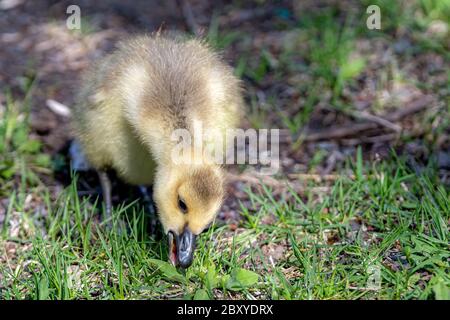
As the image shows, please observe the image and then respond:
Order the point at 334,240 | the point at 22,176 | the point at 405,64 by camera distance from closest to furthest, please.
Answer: the point at 334,240
the point at 22,176
the point at 405,64

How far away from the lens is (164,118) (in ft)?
9.39

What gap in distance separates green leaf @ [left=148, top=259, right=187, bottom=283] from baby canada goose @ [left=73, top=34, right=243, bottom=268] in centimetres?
3

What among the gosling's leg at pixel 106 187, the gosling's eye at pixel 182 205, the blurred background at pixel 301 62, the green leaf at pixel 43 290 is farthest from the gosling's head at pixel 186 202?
the blurred background at pixel 301 62

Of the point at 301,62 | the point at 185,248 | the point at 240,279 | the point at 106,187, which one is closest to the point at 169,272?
the point at 185,248

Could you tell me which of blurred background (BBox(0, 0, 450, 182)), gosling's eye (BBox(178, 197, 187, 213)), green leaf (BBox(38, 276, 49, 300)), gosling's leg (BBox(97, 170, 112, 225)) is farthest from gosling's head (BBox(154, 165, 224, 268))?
blurred background (BBox(0, 0, 450, 182))

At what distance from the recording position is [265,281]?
9.21 ft

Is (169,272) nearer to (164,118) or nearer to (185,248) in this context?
(185,248)

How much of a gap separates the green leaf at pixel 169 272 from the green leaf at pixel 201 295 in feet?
0.41

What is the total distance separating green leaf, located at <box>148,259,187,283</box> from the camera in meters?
2.73

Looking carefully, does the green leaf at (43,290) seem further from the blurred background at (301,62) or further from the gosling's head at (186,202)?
the blurred background at (301,62)

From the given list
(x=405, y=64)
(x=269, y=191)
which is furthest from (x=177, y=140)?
(x=405, y=64)

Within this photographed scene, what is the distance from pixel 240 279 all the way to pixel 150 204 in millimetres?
986
